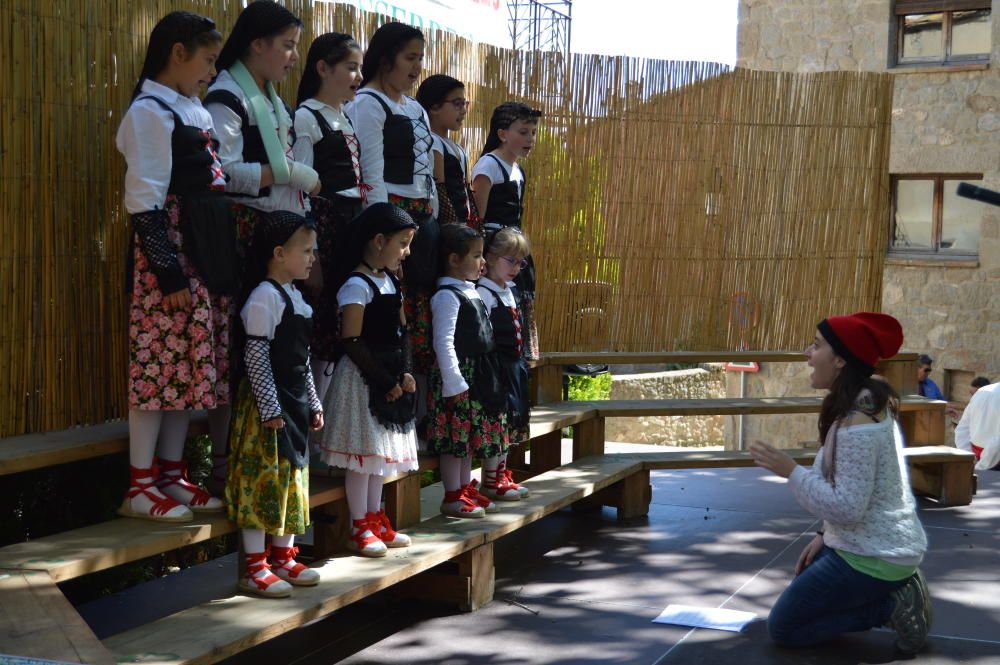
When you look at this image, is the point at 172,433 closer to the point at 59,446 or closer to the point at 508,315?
the point at 59,446

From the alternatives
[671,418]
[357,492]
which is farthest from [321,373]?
[671,418]

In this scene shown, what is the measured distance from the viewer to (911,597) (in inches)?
176

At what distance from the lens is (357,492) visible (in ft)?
15.0

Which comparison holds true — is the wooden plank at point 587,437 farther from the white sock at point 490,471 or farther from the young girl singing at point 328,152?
the young girl singing at point 328,152

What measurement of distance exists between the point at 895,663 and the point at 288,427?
7.69ft

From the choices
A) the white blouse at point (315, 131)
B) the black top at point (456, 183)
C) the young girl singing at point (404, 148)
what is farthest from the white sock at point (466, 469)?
the white blouse at point (315, 131)

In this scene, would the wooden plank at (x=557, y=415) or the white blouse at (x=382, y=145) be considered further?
the wooden plank at (x=557, y=415)

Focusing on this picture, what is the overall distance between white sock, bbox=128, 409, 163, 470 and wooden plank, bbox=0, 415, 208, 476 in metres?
0.13

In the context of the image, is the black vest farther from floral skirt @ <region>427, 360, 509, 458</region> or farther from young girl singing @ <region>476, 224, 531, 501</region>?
floral skirt @ <region>427, 360, 509, 458</region>

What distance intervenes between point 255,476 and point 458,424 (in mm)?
1272

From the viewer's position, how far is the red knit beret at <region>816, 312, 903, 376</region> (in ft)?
14.5

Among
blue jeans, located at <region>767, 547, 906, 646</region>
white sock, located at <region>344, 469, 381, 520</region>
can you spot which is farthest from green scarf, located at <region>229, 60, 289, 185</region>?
blue jeans, located at <region>767, 547, 906, 646</region>

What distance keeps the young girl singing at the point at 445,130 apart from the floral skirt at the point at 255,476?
1.74m

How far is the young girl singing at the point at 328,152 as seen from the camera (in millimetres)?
4555
